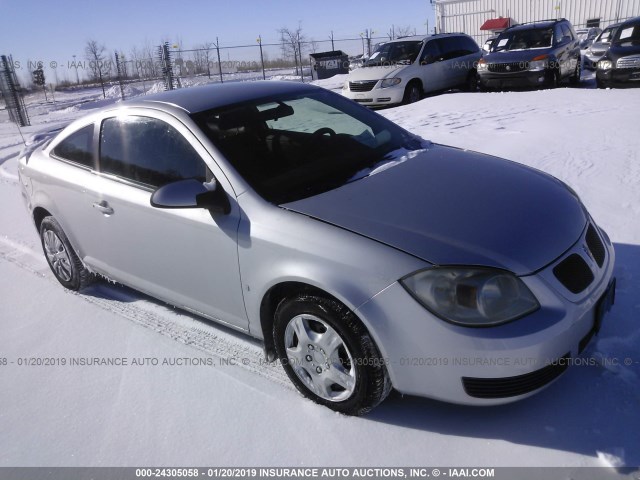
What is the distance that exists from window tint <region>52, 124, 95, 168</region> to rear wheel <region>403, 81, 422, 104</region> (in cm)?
906

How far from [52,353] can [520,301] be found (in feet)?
8.90

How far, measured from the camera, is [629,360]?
8.29 feet

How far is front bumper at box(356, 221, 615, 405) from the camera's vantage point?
203 cm

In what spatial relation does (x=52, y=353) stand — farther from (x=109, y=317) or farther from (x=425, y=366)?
(x=425, y=366)

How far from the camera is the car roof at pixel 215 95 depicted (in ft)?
10.1

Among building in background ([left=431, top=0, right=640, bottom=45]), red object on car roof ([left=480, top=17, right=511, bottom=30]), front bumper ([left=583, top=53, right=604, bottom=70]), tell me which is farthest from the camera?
red object on car roof ([left=480, top=17, right=511, bottom=30])

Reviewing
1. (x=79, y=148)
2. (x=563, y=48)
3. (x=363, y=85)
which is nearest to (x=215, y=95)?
(x=79, y=148)

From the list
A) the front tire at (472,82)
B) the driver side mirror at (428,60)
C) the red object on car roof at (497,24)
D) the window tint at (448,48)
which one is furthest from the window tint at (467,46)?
the red object on car roof at (497,24)

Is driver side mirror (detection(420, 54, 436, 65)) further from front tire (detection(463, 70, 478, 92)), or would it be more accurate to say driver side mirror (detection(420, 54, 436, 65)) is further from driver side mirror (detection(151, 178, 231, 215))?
driver side mirror (detection(151, 178, 231, 215))

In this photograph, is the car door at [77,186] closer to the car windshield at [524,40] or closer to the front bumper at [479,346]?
the front bumper at [479,346]

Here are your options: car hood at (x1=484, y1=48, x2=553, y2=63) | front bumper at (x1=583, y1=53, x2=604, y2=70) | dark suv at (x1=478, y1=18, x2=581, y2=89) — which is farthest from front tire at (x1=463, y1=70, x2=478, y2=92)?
front bumper at (x1=583, y1=53, x2=604, y2=70)

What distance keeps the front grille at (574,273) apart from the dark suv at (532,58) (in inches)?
404

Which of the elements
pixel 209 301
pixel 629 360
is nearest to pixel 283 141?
pixel 209 301

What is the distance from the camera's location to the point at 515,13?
1294 inches
